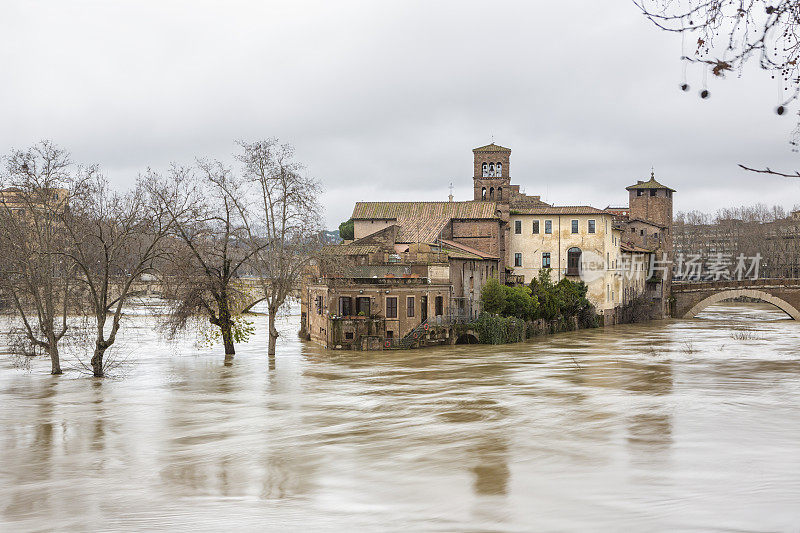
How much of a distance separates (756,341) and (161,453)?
43.8 meters

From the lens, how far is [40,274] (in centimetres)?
3475

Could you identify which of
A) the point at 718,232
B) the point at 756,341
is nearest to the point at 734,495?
the point at 756,341

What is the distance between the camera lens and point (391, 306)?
49156 millimetres

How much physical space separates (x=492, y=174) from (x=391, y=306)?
27372mm

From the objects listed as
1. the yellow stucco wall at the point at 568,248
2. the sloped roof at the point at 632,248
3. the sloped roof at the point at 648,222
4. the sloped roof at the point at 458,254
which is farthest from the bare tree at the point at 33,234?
the sloped roof at the point at 648,222

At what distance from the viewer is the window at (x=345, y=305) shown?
162ft

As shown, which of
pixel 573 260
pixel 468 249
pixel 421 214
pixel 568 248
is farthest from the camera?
pixel 568 248

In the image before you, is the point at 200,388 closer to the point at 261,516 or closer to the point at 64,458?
the point at 64,458

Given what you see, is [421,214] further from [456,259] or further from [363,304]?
[363,304]

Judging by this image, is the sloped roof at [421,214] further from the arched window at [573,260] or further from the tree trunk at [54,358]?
the tree trunk at [54,358]

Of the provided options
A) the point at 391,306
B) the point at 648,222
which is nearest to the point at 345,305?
the point at 391,306

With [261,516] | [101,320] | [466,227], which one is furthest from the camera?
[466,227]

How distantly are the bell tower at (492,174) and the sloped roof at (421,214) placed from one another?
572 centimetres

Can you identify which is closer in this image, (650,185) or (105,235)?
(105,235)
